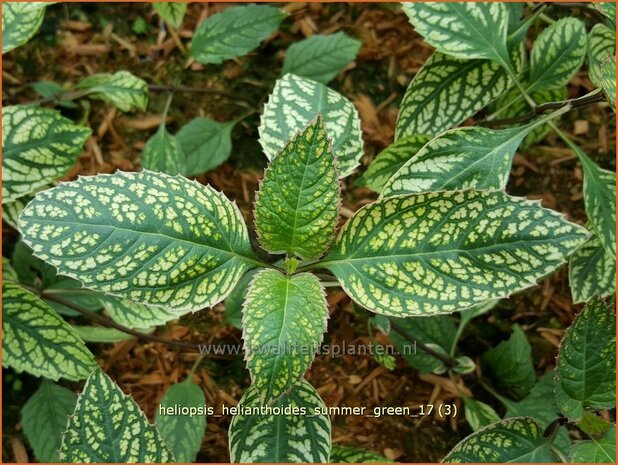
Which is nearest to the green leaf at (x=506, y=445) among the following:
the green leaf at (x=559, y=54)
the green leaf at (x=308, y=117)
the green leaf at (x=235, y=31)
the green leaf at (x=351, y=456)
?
the green leaf at (x=351, y=456)

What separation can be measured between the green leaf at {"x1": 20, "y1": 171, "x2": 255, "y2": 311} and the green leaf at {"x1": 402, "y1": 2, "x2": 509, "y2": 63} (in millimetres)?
624

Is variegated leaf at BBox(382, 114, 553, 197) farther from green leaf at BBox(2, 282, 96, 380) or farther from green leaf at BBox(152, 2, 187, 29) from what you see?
green leaf at BBox(152, 2, 187, 29)

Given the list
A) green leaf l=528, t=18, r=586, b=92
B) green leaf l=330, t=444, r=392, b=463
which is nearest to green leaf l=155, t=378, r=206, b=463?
green leaf l=330, t=444, r=392, b=463

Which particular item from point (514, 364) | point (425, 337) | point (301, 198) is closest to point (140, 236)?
point (301, 198)

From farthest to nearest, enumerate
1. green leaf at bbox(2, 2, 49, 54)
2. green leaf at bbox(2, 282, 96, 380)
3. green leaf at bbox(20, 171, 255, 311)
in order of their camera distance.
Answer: green leaf at bbox(2, 2, 49, 54) < green leaf at bbox(2, 282, 96, 380) < green leaf at bbox(20, 171, 255, 311)

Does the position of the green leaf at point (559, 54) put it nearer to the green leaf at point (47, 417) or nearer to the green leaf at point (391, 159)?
the green leaf at point (391, 159)

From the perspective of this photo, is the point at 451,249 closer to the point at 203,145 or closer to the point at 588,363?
the point at 588,363

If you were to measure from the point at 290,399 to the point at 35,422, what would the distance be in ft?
2.72

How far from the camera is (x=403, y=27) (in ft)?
6.75

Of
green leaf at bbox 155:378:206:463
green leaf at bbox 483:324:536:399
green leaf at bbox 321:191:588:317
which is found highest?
green leaf at bbox 321:191:588:317

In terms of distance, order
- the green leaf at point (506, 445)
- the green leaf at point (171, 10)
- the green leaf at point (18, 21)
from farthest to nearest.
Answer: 1. the green leaf at point (171, 10)
2. the green leaf at point (18, 21)
3. the green leaf at point (506, 445)

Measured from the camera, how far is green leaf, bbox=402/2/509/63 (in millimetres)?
1442

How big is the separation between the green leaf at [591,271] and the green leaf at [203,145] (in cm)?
99

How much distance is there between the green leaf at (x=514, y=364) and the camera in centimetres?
178
